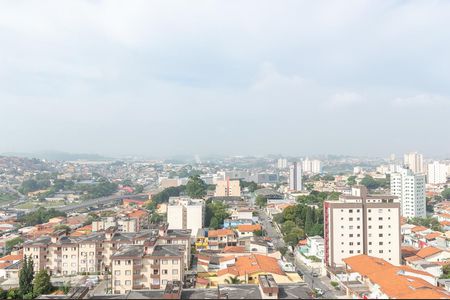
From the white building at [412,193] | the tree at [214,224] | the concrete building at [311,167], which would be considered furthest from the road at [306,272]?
the concrete building at [311,167]

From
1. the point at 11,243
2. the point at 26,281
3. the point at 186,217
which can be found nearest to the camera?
the point at 26,281

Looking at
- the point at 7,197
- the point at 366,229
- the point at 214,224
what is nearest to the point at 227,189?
→ the point at 214,224

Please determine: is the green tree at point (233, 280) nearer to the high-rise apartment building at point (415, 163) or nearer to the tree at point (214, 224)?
the tree at point (214, 224)

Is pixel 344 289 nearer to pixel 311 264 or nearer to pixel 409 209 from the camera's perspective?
pixel 311 264

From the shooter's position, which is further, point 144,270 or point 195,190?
point 195,190

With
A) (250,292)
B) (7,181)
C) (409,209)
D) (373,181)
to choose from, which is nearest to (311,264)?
(250,292)

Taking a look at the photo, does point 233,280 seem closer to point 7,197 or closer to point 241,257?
point 241,257

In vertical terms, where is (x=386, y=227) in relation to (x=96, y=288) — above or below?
above
